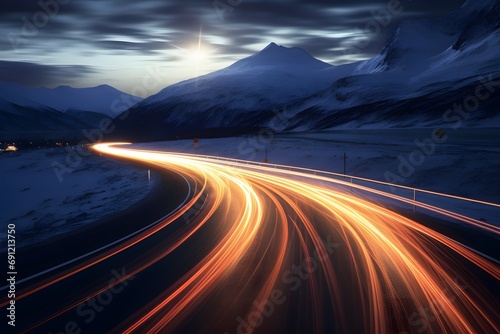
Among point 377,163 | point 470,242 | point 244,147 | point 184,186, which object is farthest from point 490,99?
point 470,242

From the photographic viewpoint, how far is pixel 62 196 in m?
33.5

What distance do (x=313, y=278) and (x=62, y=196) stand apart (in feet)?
93.6

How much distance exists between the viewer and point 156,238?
12859 mm

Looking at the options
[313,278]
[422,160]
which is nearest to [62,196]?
[422,160]

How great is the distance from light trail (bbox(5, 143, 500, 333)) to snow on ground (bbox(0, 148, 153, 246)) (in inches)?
224

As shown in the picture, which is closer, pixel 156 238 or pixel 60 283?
pixel 60 283

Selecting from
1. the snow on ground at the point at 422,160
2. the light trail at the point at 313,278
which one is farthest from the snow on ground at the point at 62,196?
the snow on ground at the point at 422,160

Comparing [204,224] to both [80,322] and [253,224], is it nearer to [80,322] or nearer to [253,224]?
[253,224]

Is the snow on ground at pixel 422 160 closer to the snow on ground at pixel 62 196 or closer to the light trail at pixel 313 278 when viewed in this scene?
the light trail at pixel 313 278

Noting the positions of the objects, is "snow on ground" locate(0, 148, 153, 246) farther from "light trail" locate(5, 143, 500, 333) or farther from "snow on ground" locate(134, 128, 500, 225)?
"snow on ground" locate(134, 128, 500, 225)

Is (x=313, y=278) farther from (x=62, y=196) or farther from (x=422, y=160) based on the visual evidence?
(x=422, y=160)

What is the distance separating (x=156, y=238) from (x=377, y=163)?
30.3 meters

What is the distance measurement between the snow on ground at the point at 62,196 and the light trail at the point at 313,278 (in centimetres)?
570

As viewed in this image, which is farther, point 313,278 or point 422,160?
point 422,160
